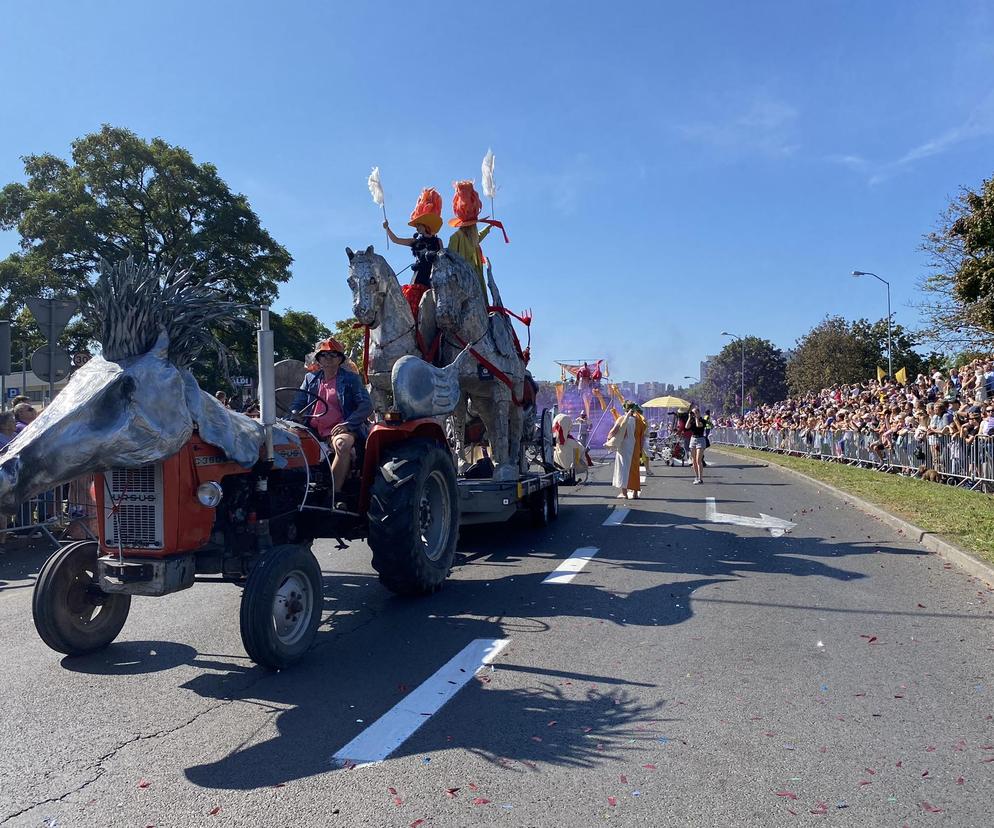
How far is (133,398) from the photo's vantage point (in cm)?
437

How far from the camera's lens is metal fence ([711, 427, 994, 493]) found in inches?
616

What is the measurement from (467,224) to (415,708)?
306 inches

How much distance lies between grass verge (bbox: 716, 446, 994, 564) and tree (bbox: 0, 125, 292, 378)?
63.3 feet

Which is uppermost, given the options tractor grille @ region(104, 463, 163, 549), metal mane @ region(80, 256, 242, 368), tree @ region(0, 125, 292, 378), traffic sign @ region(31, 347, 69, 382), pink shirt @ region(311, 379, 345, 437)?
tree @ region(0, 125, 292, 378)

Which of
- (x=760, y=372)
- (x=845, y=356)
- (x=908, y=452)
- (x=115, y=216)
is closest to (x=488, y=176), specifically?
(x=908, y=452)

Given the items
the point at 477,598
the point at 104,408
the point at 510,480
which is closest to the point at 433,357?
the point at 510,480

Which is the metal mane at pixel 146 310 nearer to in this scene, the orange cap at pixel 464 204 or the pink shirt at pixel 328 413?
the pink shirt at pixel 328 413

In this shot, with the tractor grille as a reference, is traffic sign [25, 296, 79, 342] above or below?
above

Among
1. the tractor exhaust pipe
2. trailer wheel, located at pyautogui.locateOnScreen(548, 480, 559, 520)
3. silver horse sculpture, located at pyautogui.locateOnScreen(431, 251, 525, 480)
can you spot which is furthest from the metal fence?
the tractor exhaust pipe

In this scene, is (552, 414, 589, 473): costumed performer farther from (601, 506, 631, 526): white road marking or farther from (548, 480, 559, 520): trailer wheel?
(548, 480, 559, 520): trailer wheel

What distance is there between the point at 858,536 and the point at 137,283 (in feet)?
30.5

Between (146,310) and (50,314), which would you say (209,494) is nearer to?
(146,310)

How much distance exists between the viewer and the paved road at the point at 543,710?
10.8ft

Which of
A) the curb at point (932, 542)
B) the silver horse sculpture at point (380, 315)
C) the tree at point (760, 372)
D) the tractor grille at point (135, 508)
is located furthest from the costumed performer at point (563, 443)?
the tree at point (760, 372)
